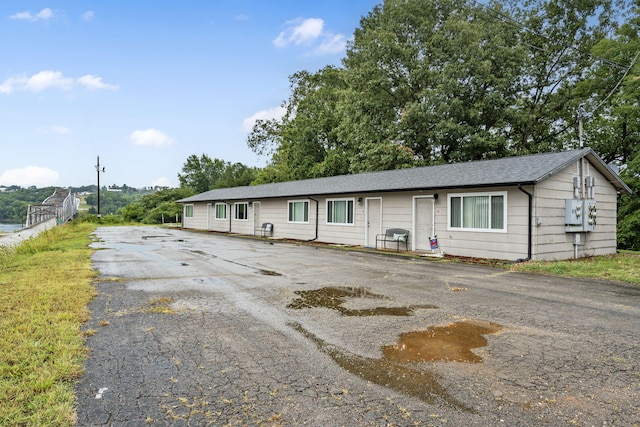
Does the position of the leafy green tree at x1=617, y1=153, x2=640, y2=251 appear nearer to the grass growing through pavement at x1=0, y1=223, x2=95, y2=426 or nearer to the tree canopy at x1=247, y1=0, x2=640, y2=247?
the tree canopy at x1=247, y1=0, x2=640, y2=247

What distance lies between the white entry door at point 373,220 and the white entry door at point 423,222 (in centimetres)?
180

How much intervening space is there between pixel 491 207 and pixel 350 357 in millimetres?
9528

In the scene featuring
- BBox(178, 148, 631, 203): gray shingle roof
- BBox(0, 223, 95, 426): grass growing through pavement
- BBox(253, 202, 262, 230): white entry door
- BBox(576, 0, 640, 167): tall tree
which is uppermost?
BBox(576, 0, 640, 167): tall tree

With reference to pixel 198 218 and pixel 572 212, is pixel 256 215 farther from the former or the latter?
pixel 572 212

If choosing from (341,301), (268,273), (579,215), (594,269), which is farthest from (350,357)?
(579,215)

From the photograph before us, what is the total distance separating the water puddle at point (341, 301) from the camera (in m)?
5.14

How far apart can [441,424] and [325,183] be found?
715 inches

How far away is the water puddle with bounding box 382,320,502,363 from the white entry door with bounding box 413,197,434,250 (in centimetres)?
898

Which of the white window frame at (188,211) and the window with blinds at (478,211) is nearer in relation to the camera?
the window with blinds at (478,211)

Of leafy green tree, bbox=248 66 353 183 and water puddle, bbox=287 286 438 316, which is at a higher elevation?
leafy green tree, bbox=248 66 353 183

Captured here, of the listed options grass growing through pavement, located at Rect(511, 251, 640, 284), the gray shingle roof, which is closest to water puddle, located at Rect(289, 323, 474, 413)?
grass growing through pavement, located at Rect(511, 251, 640, 284)

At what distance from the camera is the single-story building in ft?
35.4

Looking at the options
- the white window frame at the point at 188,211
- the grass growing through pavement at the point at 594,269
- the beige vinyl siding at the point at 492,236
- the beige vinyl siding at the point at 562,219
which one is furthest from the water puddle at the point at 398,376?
the white window frame at the point at 188,211

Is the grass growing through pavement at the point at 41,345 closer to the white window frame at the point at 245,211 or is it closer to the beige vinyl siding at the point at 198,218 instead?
the white window frame at the point at 245,211
